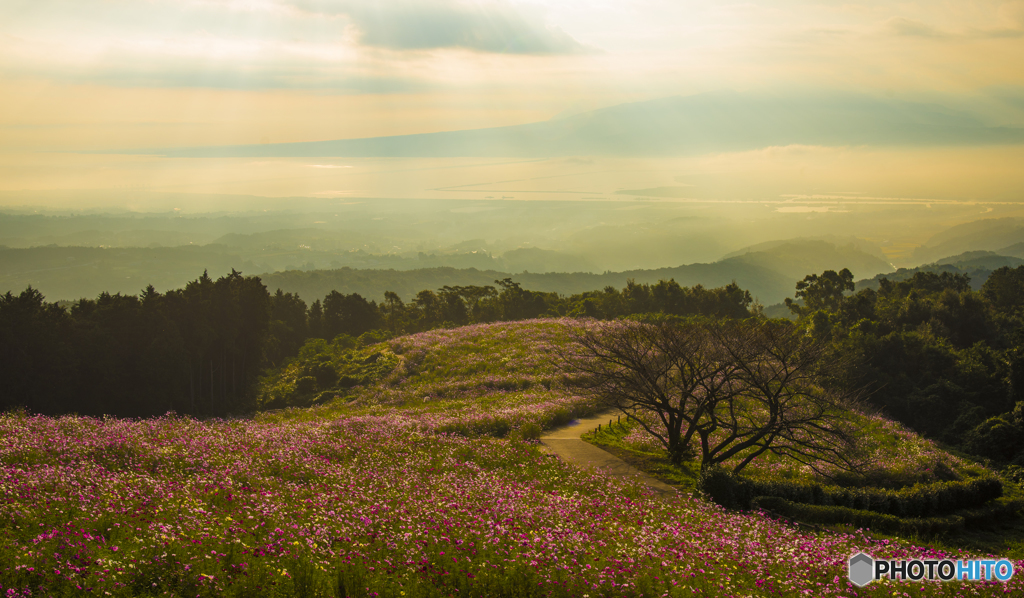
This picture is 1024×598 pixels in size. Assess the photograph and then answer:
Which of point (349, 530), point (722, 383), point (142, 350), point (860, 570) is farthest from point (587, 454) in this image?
point (142, 350)

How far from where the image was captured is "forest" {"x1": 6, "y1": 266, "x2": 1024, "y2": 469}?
35.5 m

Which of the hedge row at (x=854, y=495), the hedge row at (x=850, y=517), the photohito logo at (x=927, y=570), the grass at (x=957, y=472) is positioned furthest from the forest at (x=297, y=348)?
the photohito logo at (x=927, y=570)

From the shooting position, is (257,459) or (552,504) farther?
(257,459)

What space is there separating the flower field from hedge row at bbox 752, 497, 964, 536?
1.74 metres

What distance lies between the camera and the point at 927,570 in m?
13.2

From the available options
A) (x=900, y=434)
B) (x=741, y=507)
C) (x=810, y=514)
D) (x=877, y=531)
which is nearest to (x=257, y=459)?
(x=741, y=507)

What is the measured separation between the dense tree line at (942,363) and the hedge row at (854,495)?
25.5ft

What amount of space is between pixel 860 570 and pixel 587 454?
1368cm

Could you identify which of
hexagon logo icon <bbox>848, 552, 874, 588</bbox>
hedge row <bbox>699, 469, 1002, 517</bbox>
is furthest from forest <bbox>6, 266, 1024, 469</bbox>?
hexagon logo icon <bbox>848, 552, 874, 588</bbox>

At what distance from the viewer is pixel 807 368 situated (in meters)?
22.7

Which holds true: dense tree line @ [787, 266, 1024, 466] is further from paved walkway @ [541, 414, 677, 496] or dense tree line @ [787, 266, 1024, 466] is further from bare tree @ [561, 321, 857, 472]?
paved walkway @ [541, 414, 677, 496]

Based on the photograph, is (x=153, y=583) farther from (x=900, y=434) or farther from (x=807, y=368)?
(x=900, y=434)

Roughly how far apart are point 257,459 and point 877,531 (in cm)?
2011

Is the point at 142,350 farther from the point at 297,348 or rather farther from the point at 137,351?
the point at 297,348
